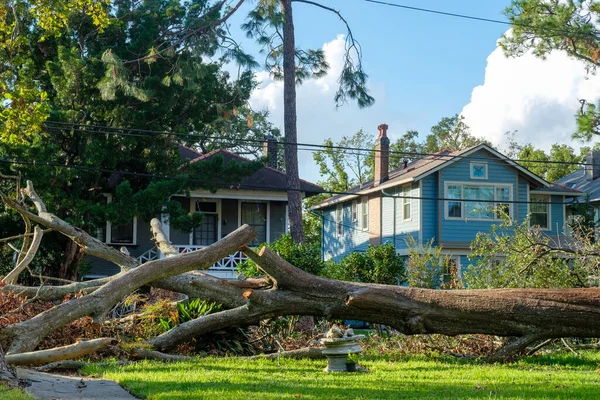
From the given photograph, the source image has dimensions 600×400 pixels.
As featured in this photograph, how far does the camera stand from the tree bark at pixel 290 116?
71.1 feet

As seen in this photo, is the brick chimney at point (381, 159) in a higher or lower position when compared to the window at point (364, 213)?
higher

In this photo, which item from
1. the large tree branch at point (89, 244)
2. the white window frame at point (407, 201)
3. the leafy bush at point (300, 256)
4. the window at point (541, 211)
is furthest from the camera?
the window at point (541, 211)

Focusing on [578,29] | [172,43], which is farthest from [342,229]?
[172,43]

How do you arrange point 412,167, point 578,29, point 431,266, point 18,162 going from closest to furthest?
point 431,266
point 18,162
point 578,29
point 412,167

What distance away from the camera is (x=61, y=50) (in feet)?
62.0

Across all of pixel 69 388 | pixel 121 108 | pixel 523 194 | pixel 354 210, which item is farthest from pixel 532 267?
pixel 354 210

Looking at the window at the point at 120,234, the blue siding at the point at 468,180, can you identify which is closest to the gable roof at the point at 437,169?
the blue siding at the point at 468,180

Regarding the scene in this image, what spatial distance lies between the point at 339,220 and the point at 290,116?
592 inches

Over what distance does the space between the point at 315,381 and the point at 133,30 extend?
15209 mm

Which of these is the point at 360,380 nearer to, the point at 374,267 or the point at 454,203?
the point at 374,267

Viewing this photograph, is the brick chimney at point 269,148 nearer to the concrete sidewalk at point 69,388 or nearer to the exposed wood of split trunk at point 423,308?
the exposed wood of split trunk at point 423,308

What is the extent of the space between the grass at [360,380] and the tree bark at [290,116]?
10.6 metres

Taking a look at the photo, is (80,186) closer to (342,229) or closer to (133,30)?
(133,30)

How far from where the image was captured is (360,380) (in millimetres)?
8727
